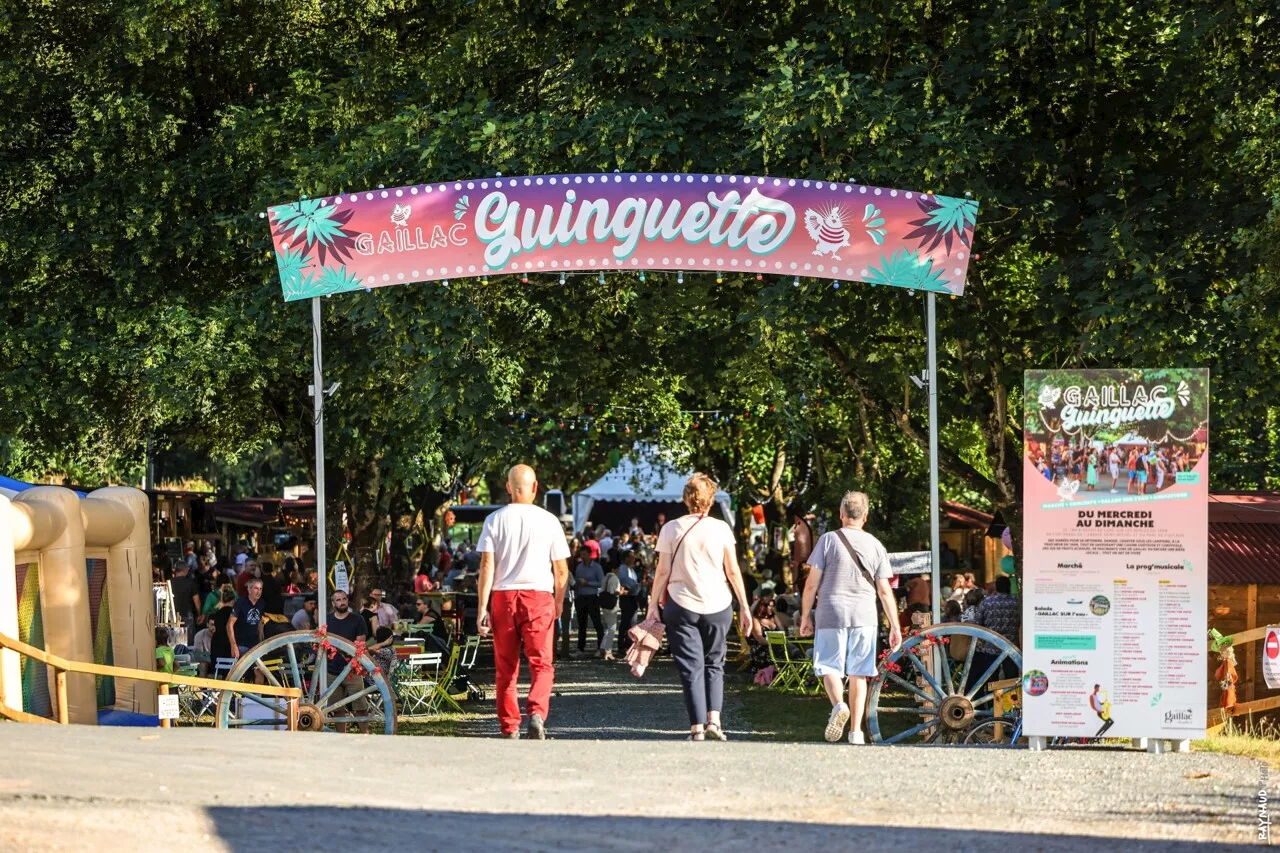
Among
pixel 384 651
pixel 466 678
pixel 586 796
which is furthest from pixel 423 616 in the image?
pixel 586 796

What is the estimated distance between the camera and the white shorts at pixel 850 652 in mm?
10820

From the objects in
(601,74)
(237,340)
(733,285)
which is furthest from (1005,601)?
(237,340)

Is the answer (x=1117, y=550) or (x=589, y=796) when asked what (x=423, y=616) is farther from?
(x=589, y=796)

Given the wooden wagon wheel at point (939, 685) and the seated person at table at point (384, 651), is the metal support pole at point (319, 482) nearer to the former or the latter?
the seated person at table at point (384, 651)

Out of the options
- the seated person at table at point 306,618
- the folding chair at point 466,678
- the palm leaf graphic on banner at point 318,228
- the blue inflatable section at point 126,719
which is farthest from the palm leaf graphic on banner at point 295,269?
the folding chair at point 466,678

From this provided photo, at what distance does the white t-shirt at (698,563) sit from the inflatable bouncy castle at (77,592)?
5.38 m

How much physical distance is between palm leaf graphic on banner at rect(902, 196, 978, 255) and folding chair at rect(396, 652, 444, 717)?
7.27 meters

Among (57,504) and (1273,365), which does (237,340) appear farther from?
(1273,365)

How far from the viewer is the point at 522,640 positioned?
1059cm

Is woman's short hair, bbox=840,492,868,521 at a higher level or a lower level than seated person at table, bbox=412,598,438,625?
higher

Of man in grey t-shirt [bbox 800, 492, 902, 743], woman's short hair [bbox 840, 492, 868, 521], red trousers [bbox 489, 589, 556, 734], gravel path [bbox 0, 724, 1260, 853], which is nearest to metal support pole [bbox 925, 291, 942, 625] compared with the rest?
man in grey t-shirt [bbox 800, 492, 902, 743]

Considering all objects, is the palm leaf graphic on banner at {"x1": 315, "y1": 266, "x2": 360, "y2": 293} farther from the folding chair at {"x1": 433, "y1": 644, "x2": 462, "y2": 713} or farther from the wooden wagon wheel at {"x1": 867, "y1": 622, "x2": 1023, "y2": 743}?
the folding chair at {"x1": 433, "y1": 644, "x2": 462, "y2": 713}

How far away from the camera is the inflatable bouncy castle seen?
43.5 feet

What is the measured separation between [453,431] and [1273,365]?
12.2 m
